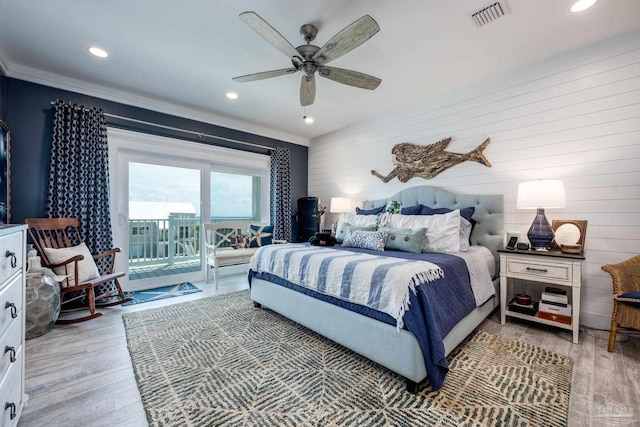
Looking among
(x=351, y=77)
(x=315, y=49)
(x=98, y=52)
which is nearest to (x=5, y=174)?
(x=98, y=52)

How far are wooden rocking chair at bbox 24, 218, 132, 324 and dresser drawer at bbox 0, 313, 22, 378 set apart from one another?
1541 millimetres

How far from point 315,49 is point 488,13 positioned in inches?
52.9

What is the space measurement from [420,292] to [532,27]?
240 centimetres

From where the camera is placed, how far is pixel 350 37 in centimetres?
185

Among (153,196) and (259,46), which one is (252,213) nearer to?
(153,196)

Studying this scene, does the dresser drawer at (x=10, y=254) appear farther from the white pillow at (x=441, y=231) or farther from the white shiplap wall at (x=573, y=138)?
the white shiplap wall at (x=573, y=138)

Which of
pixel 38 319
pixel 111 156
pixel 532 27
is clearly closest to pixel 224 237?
pixel 111 156

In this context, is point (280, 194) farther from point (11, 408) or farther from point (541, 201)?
point (11, 408)

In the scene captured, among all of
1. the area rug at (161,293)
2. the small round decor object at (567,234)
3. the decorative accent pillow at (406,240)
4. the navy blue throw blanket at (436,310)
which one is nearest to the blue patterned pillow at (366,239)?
the decorative accent pillow at (406,240)

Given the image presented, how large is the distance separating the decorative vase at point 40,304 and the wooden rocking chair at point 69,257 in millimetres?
214

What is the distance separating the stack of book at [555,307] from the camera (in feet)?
7.50

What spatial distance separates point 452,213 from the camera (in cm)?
279

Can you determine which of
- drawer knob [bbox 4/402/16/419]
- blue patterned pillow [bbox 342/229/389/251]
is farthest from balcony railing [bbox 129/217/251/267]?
drawer knob [bbox 4/402/16/419]

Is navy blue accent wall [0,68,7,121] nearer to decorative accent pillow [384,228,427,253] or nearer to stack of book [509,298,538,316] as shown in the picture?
decorative accent pillow [384,228,427,253]
